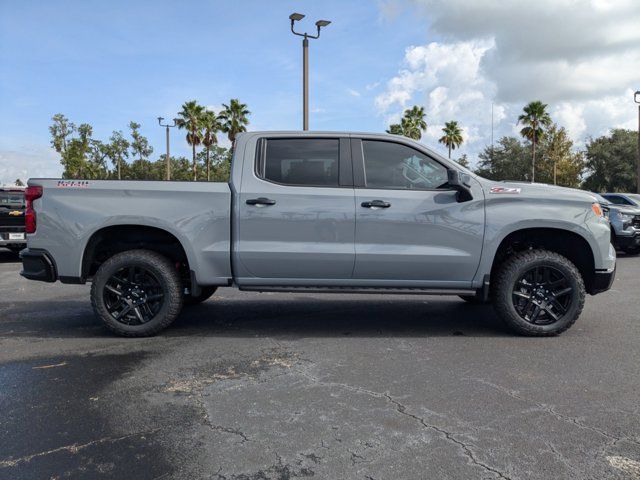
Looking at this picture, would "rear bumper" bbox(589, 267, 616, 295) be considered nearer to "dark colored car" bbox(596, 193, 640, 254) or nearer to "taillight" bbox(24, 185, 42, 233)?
"taillight" bbox(24, 185, 42, 233)

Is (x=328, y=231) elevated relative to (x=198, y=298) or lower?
elevated

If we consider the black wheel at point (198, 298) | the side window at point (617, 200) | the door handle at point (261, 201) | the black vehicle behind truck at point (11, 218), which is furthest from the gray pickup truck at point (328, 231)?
the side window at point (617, 200)

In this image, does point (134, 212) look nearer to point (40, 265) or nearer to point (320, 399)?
point (40, 265)

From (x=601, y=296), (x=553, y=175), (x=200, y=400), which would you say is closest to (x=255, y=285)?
(x=200, y=400)

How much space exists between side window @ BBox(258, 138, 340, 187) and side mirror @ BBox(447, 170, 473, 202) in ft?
3.56

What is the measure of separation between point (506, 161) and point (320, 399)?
55.0 metres

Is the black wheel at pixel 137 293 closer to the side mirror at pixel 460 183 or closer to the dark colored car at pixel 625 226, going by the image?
the side mirror at pixel 460 183

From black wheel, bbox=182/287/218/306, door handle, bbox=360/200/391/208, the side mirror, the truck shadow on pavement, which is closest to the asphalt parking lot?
the truck shadow on pavement

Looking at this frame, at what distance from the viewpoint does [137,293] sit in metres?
5.15

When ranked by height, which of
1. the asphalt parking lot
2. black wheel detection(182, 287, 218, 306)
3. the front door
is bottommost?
the asphalt parking lot

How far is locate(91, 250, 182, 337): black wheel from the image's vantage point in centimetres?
503

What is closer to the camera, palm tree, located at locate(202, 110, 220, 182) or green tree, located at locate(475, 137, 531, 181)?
palm tree, located at locate(202, 110, 220, 182)

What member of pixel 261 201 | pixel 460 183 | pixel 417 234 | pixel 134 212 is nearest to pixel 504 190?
pixel 460 183

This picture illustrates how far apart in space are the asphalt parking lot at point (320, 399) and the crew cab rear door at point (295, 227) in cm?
70
